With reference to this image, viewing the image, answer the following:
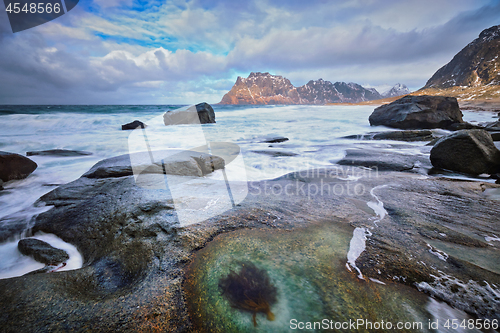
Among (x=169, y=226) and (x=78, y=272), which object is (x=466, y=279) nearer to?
(x=169, y=226)

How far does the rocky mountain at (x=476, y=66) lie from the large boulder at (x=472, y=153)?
262 feet

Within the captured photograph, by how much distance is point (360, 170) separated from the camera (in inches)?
173

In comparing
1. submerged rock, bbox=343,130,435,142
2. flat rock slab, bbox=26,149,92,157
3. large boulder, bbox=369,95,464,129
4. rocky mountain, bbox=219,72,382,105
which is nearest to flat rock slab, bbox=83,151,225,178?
flat rock slab, bbox=26,149,92,157

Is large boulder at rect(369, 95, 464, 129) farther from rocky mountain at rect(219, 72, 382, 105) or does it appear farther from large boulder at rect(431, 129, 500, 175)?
rocky mountain at rect(219, 72, 382, 105)

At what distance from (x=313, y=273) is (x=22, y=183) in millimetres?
5441

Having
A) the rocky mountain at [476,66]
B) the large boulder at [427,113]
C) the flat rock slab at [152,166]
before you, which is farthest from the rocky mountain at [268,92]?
the flat rock slab at [152,166]

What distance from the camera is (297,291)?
4.24ft

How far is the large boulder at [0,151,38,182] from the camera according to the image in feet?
12.5

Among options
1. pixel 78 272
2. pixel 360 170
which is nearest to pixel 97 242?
pixel 78 272

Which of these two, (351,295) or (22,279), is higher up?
(22,279)

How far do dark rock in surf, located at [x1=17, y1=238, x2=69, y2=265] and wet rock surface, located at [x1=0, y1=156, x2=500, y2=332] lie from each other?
5.8 inches

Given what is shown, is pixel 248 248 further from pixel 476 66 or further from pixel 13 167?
pixel 476 66

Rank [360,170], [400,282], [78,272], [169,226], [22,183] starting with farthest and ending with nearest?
[360,170] < [22,183] < [169,226] < [78,272] < [400,282]

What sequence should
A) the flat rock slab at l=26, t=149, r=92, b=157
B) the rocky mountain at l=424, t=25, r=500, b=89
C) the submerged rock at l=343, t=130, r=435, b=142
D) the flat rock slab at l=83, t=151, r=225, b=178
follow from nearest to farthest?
the flat rock slab at l=83, t=151, r=225, b=178 → the flat rock slab at l=26, t=149, r=92, b=157 → the submerged rock at l=343, t=130, r=435, b=142 → the rocky mountain at l=424, t=25, r=500, b=89
